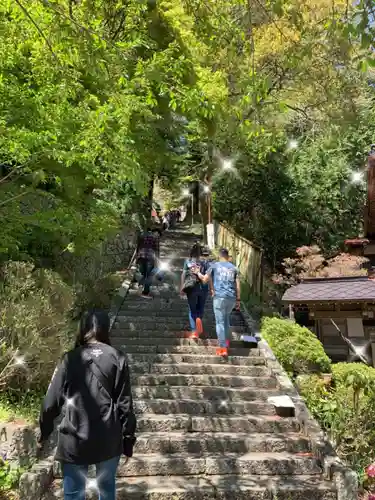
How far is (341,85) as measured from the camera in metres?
15.5

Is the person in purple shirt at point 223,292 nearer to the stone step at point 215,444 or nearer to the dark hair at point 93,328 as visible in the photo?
the stone step at point 215,444

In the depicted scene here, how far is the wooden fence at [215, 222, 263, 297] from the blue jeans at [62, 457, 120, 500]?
1042cm

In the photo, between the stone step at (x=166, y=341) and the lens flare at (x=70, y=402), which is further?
the stone step at (x=166, y=341)

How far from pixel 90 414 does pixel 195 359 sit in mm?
4461

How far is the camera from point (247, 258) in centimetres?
1491

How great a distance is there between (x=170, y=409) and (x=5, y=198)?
3847 mm

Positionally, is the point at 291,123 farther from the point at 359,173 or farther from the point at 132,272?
the point at 132,272

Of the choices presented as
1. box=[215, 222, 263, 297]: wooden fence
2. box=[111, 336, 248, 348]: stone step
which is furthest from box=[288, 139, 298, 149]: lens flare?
box=[111, 336, 248, 348]: stone step

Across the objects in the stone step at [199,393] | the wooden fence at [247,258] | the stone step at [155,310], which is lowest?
the stone step at [199,393]

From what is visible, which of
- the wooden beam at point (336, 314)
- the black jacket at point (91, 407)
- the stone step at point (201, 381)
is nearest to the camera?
the black jacket at point (91, 407)

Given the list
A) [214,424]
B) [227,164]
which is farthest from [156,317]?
[227,164]

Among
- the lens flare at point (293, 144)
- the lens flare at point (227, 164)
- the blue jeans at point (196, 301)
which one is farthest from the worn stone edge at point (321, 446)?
the lens flare at point (293, 144)

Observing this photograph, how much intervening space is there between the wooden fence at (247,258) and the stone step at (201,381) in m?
6.69

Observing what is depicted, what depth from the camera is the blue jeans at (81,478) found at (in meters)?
2.91
